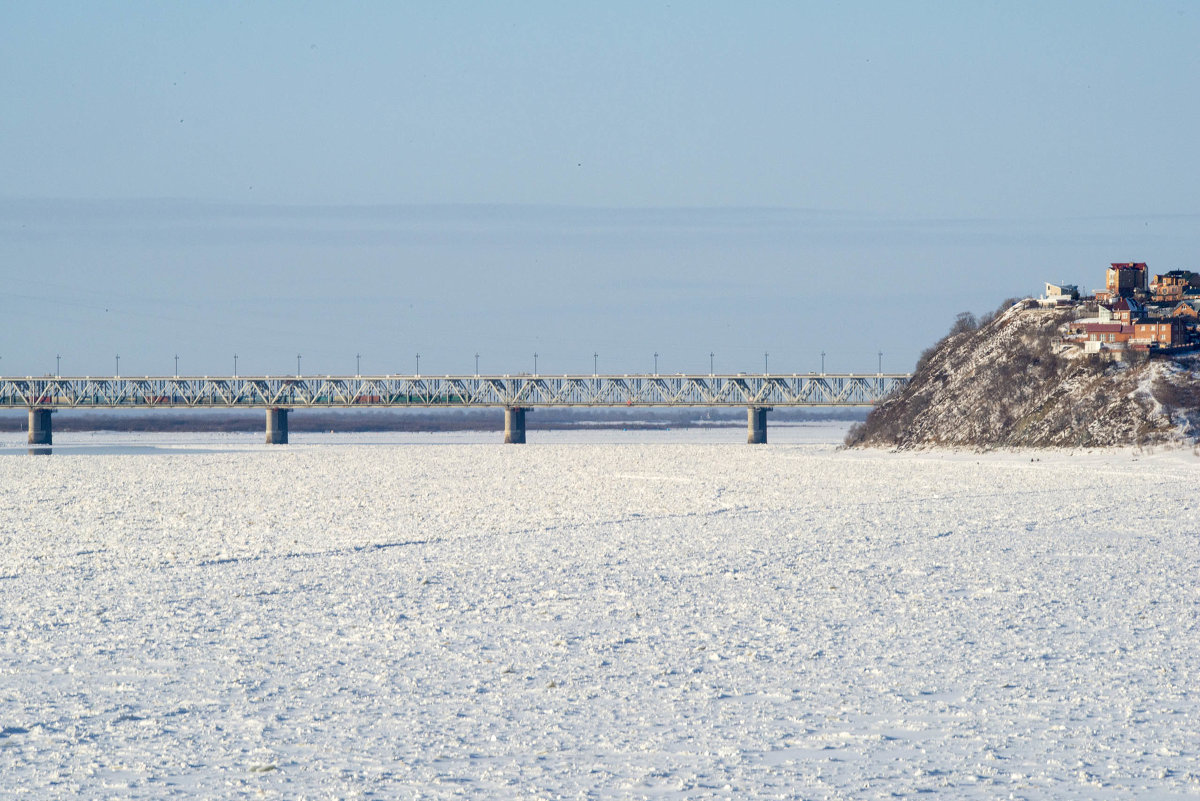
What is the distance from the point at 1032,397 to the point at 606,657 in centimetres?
7331

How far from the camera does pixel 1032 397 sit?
81.7 meters

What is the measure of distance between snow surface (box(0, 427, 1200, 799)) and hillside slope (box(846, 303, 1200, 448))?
45.1 meters

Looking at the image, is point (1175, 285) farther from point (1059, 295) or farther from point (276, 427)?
point (276, 427)

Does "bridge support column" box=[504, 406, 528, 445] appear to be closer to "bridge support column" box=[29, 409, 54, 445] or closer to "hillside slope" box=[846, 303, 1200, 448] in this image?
"bridge support column" box=[29, 409, 54, 445]

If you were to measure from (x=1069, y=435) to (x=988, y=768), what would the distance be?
67.6 metres

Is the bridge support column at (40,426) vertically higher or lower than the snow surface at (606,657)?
higher

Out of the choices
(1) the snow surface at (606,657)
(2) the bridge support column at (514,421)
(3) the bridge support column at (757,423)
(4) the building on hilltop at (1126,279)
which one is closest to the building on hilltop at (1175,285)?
(4) the building on hilltop at (1126,279)

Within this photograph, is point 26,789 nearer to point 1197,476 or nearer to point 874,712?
point 874,712

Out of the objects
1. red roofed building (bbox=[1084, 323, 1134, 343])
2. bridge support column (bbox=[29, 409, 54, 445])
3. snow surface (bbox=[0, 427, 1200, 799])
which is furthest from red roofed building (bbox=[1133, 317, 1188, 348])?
bridge support column (bbox=[29, 409, 54, 445])

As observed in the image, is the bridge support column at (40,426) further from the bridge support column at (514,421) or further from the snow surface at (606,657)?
the snow surface at (606,657)

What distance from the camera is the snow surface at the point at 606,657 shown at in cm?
978

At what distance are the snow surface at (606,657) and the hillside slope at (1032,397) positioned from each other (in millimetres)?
45093

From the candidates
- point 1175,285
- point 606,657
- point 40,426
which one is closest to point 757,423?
point 1175,285

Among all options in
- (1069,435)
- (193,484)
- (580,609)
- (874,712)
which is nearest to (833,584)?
(580,609)
